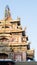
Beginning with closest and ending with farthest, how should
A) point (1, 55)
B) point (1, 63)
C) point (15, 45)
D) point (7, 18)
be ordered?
point (1, 63) < point (1, 55) < point (15, 45) < point (7, 18)

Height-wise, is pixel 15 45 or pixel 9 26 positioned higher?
pixel 9 26

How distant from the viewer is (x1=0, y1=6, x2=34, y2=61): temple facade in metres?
31.8

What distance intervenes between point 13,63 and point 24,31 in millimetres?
9505

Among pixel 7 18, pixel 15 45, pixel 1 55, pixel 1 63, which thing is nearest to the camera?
pixel 1 63

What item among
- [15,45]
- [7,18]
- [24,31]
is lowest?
[15,45]

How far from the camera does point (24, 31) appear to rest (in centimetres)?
3538

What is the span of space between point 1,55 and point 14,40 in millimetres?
4157

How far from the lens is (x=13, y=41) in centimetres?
3447

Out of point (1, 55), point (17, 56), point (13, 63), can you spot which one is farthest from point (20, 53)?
point (13, 63)

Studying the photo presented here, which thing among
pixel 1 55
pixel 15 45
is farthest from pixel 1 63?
pixel 15 45

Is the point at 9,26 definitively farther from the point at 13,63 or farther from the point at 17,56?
the point at 13,63

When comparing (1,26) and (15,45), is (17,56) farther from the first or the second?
(1,26)

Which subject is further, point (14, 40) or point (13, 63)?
point (14, 40)

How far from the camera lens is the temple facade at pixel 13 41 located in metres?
31.8
